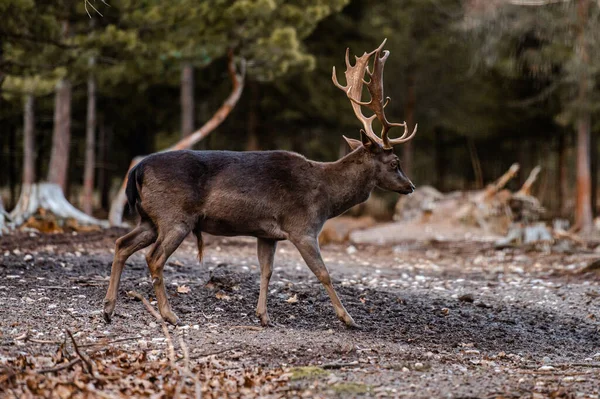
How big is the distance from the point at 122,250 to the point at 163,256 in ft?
1.26

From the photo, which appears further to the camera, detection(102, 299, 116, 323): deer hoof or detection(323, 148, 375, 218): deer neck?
detection(323, 148, 375, 218): deer neck

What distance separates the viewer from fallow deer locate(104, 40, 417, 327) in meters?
6.80

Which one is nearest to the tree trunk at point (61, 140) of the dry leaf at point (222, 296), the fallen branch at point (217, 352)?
the dry leaf at point (222, 296)

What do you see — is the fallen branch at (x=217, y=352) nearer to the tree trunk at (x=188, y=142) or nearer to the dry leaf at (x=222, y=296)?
the dry leaf at (x=222, y=296)

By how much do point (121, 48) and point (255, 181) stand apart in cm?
661

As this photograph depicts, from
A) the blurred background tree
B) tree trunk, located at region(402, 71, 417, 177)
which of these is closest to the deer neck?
the blurred background tree

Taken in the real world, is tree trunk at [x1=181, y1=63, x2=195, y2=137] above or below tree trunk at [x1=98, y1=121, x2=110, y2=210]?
above

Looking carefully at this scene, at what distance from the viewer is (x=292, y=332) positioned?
672 cm

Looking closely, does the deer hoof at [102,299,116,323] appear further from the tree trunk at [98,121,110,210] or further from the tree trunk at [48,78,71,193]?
the tree trunk at [98,121,110,210]

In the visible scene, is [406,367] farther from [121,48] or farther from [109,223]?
[109,223]

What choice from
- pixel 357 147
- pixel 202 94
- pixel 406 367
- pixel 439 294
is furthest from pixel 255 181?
pixel 202 94

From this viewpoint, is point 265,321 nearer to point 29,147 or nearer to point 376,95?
point 376,95

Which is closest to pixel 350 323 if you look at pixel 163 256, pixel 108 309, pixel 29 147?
pixel 163 256

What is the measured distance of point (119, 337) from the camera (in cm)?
616
